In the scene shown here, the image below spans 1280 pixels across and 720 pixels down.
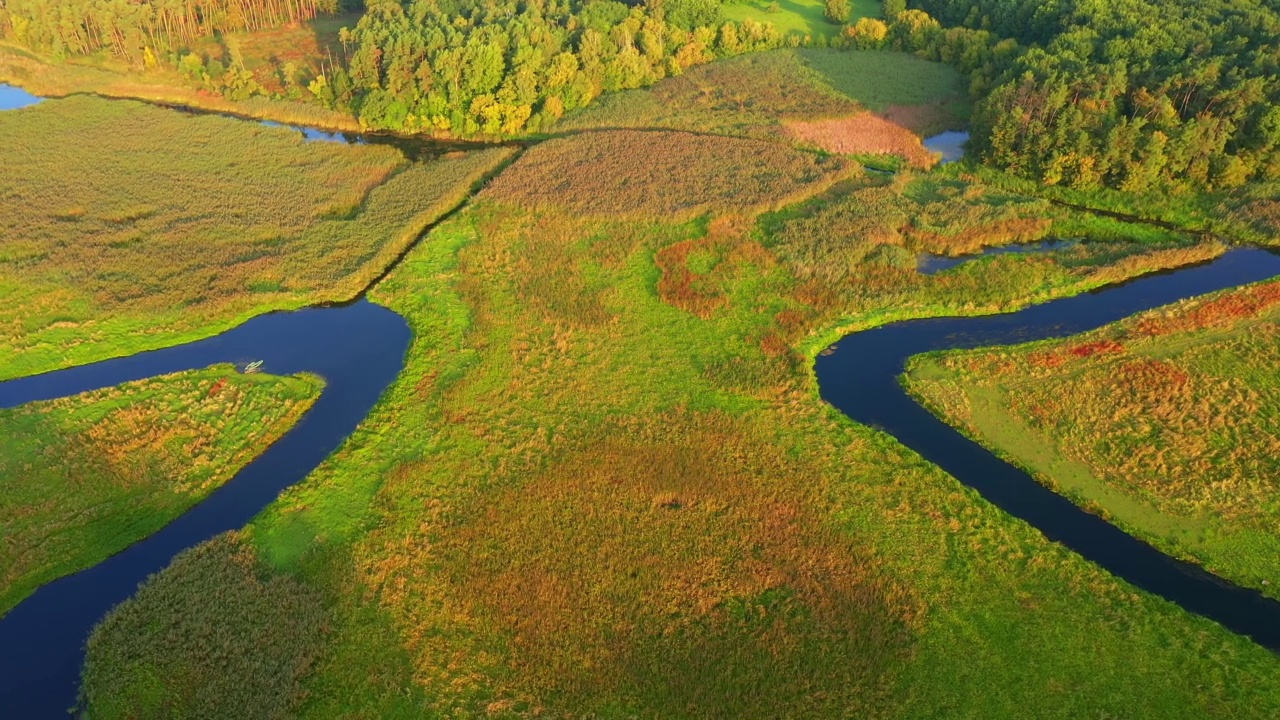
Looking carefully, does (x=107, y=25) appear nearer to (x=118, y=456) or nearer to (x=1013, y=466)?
(x=118, y=456)

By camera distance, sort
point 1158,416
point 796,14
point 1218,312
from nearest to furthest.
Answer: point 1158,416, point 1218,312, point 796,14

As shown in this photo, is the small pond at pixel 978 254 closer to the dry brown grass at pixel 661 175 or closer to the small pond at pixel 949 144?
the dry brown grass at pixel 661 175

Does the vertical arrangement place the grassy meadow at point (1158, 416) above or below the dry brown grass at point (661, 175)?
below

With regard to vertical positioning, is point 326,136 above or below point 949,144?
above

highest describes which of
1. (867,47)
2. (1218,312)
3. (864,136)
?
(867,47)

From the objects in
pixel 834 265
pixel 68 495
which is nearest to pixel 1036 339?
pixel 834 265

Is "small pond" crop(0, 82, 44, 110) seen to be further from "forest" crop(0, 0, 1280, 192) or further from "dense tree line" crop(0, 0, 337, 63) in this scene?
"forest" crop(0, 0, 1280, 192)

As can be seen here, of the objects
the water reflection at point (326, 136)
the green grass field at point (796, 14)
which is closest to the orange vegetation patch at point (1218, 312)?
the green grass field at point (796, 14)

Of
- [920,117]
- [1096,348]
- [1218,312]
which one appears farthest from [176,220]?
[1218,312]

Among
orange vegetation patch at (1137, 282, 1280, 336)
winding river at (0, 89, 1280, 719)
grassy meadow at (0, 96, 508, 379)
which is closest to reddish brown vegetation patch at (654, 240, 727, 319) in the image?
winding river at (0, 89, 1280, 719)
